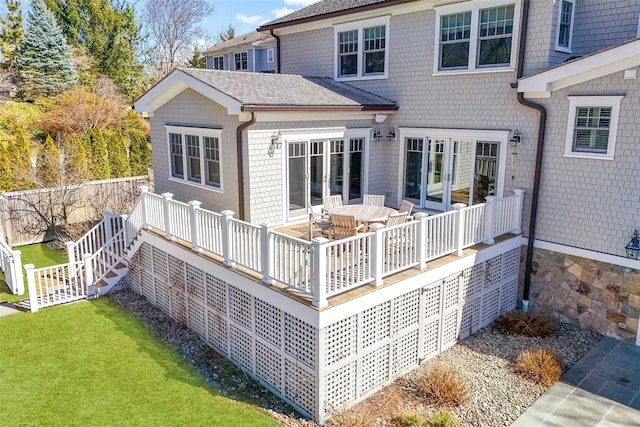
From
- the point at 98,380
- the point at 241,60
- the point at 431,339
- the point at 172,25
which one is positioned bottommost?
the point at 98,380

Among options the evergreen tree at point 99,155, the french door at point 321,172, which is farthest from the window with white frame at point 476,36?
the evergreen tree at point 99,155

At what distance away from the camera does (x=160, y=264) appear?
35.3 feet

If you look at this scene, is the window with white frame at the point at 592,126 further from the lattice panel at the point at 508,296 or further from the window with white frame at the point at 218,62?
the window with white frame at the point at 218,62

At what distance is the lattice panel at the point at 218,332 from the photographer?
28.9 ft

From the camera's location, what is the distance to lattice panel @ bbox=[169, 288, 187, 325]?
10055 millimetres

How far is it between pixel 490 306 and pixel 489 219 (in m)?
1.92

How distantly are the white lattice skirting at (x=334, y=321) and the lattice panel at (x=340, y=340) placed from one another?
15mm

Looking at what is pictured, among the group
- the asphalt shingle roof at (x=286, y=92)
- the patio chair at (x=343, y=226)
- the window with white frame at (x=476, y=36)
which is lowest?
the patio chair at (x=343, y=226)

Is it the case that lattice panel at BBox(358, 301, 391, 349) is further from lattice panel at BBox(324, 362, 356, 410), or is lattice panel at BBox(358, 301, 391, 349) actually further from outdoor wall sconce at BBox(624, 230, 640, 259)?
outdoor wall sconce at BBox(624, 230, 640, 259)

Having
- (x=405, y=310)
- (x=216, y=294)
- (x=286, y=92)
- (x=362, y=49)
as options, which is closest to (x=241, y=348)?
(x=216, y=294)

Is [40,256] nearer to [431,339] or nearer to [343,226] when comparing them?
[343,226]

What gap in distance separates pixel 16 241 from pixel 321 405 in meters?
13.6

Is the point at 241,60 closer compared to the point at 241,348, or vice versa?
the point at 241,348

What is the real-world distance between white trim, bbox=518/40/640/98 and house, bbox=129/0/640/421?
0.10 ft
